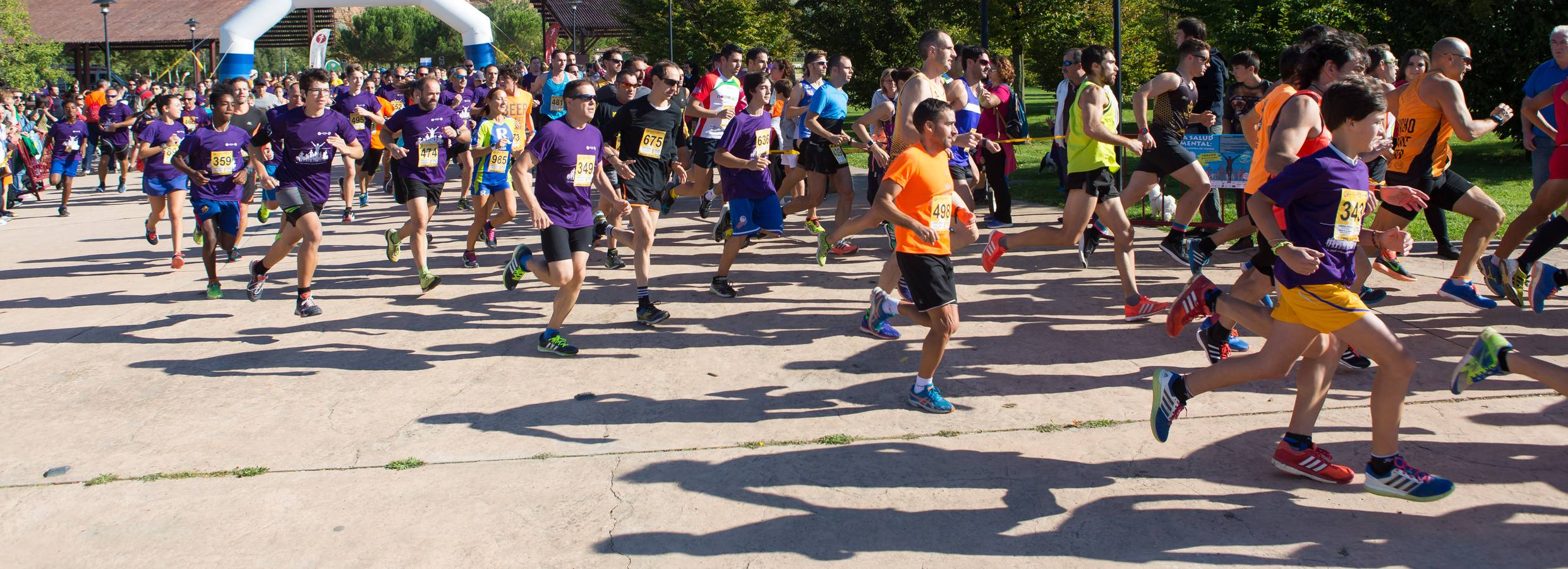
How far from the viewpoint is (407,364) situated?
257 inches

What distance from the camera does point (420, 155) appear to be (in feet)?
28.6

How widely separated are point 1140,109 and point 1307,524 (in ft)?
14.1

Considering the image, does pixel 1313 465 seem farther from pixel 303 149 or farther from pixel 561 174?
pixel 303 149

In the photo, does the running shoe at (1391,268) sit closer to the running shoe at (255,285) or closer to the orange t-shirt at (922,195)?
the orange t-shirt at (922,195)

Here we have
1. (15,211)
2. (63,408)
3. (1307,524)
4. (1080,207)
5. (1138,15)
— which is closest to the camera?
(1307,524)

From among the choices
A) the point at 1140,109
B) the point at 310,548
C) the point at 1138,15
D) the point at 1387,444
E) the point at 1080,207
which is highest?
the point at 1138,15

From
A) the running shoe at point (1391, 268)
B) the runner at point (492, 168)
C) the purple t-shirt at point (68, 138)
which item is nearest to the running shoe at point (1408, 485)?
the running shoe at point (1391, 268)

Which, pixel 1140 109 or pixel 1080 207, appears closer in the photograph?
pixel 1080 207

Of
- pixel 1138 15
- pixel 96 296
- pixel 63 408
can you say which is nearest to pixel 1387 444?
pixel 63 408

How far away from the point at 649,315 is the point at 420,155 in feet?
8.74

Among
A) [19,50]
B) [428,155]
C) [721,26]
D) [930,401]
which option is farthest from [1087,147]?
[19,50]

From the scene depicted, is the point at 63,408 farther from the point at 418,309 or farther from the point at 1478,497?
the point at 1478,497

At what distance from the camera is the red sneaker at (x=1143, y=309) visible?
6855 millimetres

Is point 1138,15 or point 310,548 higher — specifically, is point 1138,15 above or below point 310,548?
above
